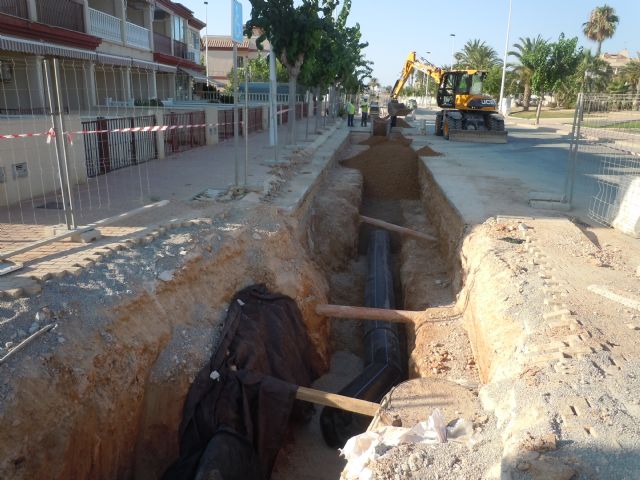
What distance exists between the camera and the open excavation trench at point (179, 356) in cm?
427

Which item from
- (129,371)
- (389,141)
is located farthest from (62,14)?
(129,371)

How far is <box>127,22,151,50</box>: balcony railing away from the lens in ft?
66.1

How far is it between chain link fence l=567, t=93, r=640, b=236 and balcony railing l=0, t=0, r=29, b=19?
13.7m

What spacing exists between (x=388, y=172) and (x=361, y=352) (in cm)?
1030

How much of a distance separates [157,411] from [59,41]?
1390cm

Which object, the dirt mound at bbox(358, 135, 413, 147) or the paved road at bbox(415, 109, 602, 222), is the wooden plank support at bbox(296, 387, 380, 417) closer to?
the paved road at bbox(415, 109, 602, 222)

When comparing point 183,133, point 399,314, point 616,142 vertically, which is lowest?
point 399,314

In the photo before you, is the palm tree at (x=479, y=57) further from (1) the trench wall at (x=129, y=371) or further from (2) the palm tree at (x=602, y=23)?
(1) the trench wall at (x=129, y=371)

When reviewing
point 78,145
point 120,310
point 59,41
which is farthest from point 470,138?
point 120,310

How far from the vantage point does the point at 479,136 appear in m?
24.6

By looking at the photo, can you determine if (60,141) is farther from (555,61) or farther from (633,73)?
(633,73)

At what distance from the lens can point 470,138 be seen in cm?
2475

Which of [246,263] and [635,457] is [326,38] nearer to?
[246,263]

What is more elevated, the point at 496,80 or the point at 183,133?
the point at 496,80
